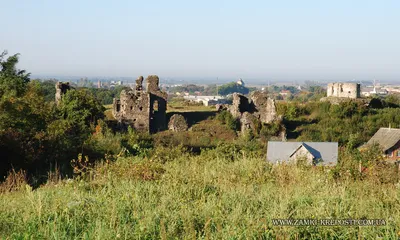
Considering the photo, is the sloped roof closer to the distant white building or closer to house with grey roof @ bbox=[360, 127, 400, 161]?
house with grey roof @ bbox=[360, 127, 400, 161]

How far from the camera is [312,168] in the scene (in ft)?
26.0

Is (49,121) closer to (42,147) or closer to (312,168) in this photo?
(42,147)

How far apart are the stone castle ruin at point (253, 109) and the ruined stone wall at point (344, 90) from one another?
8.82 metres

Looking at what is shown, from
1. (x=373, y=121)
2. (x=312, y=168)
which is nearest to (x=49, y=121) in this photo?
(x=312, y=168)

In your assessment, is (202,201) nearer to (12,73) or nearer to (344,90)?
(12,73)

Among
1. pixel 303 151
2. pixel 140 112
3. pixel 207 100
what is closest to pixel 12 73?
pixel 140 112

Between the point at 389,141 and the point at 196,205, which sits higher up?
the point at 196,205

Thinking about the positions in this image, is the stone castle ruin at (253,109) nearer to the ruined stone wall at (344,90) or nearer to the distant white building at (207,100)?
the ruined stone wall at (344,90)

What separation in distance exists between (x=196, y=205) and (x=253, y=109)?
29.7 metres

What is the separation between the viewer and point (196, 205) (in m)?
5.45

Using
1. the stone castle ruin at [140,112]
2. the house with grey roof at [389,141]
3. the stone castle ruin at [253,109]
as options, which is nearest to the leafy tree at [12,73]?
the stone castle ruin at [140,112]

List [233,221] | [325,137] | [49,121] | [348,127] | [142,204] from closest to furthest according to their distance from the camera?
[233,221]
[142,204]
[49,121]
[325,137]
[348,127]

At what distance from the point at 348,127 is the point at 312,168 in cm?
2526

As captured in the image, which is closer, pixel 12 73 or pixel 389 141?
pixel 389 141
